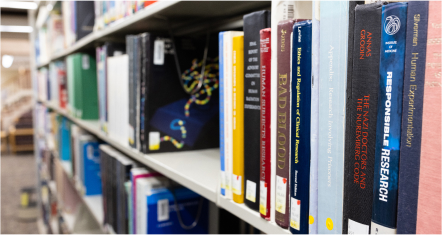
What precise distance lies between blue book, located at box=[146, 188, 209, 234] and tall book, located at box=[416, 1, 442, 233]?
0.78 meters

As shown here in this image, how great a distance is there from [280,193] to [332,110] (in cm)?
16

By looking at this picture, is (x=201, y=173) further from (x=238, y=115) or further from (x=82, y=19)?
(x=82, y=19)

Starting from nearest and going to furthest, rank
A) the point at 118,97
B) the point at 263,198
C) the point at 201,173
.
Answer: the point at 263,198, the point at 201,173, the point at 118,97

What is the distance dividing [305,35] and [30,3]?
716 centimetres

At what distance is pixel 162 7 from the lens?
31.8 inches

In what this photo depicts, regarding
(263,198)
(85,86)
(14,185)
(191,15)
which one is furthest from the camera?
(14,185)

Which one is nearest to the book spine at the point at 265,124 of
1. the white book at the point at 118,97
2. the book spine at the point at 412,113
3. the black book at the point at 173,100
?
the book spine at the point at 412,113

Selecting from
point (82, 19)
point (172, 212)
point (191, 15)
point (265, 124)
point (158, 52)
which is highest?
point (82, 19)

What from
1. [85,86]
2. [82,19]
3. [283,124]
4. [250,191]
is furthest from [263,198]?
[82,19]

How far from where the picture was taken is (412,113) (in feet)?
1.12

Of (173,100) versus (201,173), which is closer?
(201,173)

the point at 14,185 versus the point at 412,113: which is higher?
the point at 412,113

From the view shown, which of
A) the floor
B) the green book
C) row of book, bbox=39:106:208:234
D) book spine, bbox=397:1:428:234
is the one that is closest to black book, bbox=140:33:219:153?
row of book, bbox=39:106:208:234

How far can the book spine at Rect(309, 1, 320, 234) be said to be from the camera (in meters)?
0.44
